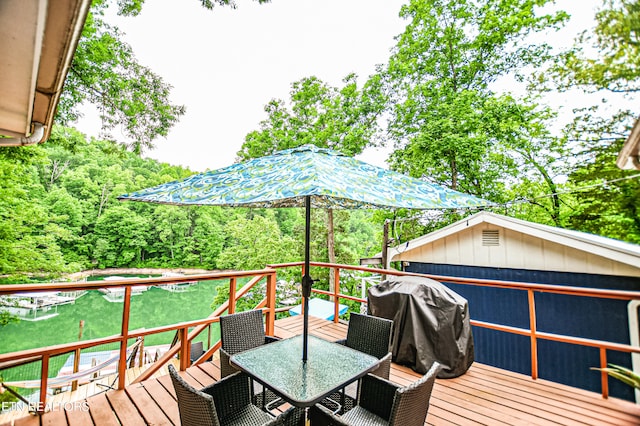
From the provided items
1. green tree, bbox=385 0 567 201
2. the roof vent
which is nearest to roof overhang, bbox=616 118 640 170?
the roof vent

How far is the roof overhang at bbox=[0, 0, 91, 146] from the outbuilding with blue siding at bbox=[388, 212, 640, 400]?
19.4 feet

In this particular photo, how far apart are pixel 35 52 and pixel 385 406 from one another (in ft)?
7.78

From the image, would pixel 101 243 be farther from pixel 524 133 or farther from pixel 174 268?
pixel 524 133

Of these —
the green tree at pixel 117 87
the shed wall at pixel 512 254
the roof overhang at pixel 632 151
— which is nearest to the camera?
the roof overhang at pixel 632 151

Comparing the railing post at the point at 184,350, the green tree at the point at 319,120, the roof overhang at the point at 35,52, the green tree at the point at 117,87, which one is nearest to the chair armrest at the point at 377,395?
the railing post at the point at 184,350

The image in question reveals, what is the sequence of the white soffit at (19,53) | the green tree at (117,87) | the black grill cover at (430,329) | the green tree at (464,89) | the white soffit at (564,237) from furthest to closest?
the green tree at (464,89), the green tree at (117,87), the white soffit at (564,237), the black grill cover at (430,329), the white soffit at (19,53)

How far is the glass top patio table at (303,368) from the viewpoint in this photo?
1.45 m

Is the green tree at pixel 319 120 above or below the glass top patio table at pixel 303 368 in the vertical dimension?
above

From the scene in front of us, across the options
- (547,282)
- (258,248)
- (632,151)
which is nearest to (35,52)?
(632,151)

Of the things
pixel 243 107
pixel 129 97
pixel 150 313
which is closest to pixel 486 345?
pixel 129 97

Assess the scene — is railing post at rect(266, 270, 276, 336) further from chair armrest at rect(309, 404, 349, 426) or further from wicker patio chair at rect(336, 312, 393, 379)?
chair armrest at rect(309, 404, 349, 426)

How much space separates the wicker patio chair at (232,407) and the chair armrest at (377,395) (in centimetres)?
43

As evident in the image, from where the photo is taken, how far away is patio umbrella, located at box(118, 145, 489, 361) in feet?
4.68

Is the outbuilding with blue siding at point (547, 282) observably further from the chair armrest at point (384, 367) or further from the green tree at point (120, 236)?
the green tree at point (120, 236)
